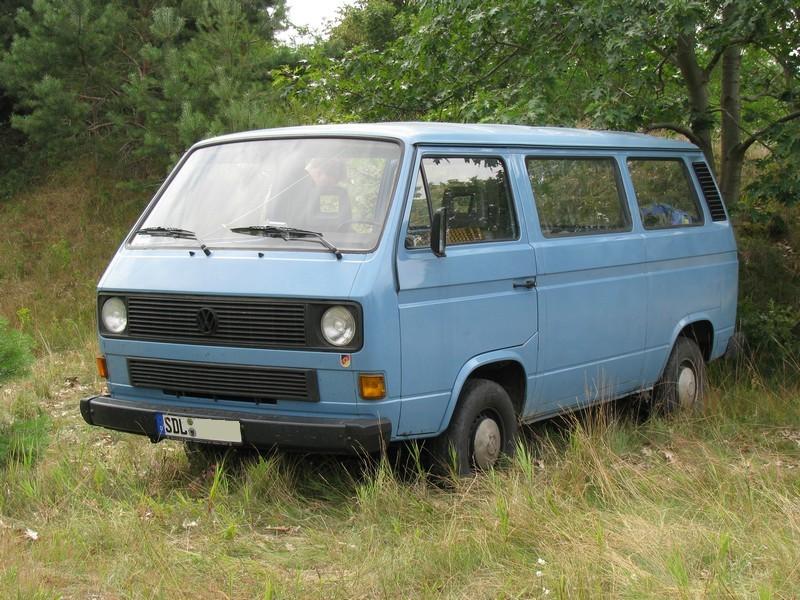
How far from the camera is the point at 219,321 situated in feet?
18.0

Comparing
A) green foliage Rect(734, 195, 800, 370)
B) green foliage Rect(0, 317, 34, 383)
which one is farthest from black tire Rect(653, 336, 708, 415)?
green foliage Rect(0, 317, 34, 383)

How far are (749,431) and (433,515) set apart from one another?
292 centimetres

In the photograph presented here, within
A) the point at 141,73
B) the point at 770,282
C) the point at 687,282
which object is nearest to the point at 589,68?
the point at 770,282

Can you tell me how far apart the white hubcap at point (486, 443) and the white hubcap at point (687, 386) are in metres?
2.37

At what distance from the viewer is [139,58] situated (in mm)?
19641

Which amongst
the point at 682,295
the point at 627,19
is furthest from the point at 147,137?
Answer: the point at 682,295

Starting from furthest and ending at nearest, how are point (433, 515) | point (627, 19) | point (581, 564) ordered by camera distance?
1. point (627, 19)
2. point (433, 515)
3. point (581, 564)

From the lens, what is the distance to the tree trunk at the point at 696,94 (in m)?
10.9

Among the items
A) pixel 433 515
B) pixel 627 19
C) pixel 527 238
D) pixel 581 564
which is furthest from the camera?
pixel 627 19

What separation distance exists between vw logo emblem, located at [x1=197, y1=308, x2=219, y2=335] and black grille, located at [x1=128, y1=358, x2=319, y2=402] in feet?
0.58

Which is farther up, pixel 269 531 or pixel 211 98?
pixel 211 98

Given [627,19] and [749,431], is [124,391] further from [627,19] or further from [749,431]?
[627,19]

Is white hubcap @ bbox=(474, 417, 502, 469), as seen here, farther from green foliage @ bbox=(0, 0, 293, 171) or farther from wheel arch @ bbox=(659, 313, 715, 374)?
green foliage @ bbox=(0, 0, 293, 171)

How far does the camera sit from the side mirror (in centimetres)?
550
